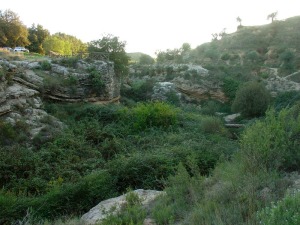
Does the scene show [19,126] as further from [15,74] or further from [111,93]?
[111,93]

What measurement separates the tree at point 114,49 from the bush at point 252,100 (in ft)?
32.2

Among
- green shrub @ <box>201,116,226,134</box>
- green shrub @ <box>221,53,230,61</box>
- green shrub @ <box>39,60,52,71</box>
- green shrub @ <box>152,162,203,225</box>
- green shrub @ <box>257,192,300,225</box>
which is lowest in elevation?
green shrub @ <box>201,116,226,134</box>

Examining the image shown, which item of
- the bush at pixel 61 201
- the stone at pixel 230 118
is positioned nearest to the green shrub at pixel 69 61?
the stone at pixel 230 118

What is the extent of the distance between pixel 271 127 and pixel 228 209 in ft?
8.24

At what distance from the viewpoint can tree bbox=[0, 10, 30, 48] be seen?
29141 mm

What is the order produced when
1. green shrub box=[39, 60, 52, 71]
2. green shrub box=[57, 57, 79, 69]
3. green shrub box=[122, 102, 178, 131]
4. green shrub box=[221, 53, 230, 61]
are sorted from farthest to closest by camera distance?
1. green shrub box=[221, 53, 230, 61]
2. green shrub box=[57, 57, 79, 69]
3. green shrub box=[39, 60, 52, 71]
4. green shrub box=[122, 102, 178, 131]

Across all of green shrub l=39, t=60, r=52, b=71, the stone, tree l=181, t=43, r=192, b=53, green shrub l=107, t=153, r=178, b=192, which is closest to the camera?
green shrub l=107, t=153, r=178, b=192

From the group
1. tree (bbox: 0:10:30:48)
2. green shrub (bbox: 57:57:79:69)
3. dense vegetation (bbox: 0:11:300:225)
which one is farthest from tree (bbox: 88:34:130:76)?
tree (bbox: 0:10:30:48)

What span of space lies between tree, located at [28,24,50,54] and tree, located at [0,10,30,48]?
7.04 m

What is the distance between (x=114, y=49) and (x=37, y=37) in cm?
1723

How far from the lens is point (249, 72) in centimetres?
3634

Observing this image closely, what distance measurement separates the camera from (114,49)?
83.9 feet

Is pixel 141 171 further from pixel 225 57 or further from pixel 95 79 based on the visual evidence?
pixel 225 57

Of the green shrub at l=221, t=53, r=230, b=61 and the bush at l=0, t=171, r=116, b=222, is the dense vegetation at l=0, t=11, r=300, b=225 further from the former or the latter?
the green shrub at l=221, t=53, r=230, b=61
